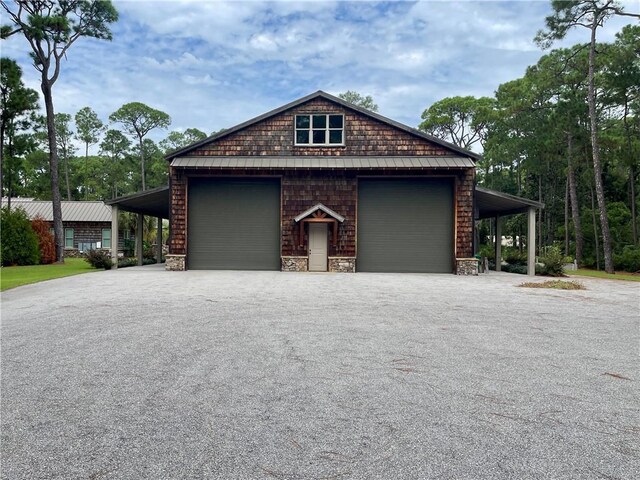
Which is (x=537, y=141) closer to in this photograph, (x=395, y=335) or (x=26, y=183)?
(x=395, y=335)

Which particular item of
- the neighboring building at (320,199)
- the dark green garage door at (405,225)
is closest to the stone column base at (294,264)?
the neighboring building at (320,199)

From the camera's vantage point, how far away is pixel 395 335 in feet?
19.2

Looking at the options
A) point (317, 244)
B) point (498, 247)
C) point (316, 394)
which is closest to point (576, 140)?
point (498, 247)

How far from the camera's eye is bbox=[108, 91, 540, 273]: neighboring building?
17062 millimetres

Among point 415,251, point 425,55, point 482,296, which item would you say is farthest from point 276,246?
A: point 425,55

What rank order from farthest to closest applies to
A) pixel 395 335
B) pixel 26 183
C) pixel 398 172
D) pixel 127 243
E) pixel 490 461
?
pixel 26 183
pixel 127 243
pixel 398 172
pixel 395 335
pixel 490 461

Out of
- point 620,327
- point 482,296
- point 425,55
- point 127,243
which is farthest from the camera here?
point 127,243

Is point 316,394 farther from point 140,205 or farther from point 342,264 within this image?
point 140,205

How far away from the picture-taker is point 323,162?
17047 mm

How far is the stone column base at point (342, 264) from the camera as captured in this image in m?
17.1

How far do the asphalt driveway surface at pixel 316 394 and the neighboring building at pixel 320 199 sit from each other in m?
9.77

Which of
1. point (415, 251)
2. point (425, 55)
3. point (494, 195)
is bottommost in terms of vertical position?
point (415, 251)

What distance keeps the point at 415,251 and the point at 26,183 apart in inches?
2066

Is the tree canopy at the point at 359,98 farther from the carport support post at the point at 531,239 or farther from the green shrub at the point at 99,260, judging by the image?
the green shrub at the point at 99,260
